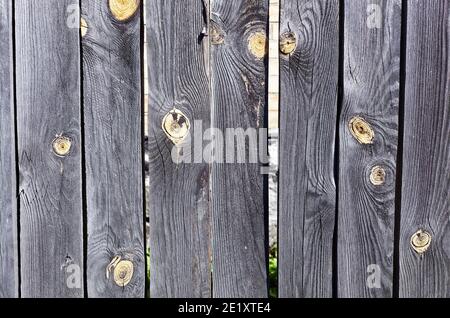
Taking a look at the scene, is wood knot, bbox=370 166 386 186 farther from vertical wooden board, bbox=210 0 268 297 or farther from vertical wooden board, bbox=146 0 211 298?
vertical wooden board, bbox=146 0 211 298

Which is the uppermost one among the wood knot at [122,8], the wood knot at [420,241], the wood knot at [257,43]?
the wood knot at [122,8]

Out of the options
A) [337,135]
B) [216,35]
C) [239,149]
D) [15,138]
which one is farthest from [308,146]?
[15,138]

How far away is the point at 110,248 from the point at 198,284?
334 mm

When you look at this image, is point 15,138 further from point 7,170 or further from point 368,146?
point 368,146

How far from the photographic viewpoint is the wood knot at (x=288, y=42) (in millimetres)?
2135

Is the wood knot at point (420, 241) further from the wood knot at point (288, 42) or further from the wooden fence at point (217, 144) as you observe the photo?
the wood knot at point (288, 42)

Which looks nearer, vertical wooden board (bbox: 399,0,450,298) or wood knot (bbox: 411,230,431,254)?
vertical wooden board (bbox: 399,0,450,298)

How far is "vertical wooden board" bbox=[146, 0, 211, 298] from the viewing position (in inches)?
83.9

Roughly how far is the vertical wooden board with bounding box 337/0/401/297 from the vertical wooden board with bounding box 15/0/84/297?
0.91 m

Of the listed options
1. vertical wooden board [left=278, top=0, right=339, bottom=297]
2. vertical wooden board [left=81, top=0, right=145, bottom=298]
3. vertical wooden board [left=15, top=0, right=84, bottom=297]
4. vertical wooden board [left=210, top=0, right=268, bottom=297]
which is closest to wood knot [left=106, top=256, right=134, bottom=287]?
vertical wooden board [left=81, top=0, right=145, bottom=298]

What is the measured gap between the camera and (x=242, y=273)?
2273mm

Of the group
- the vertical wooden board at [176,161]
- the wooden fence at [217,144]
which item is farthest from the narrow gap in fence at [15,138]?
the vertical wooden board at [176,161]

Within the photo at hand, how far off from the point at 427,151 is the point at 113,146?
1.07 metres

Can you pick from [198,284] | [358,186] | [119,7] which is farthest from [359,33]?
[198,284]
